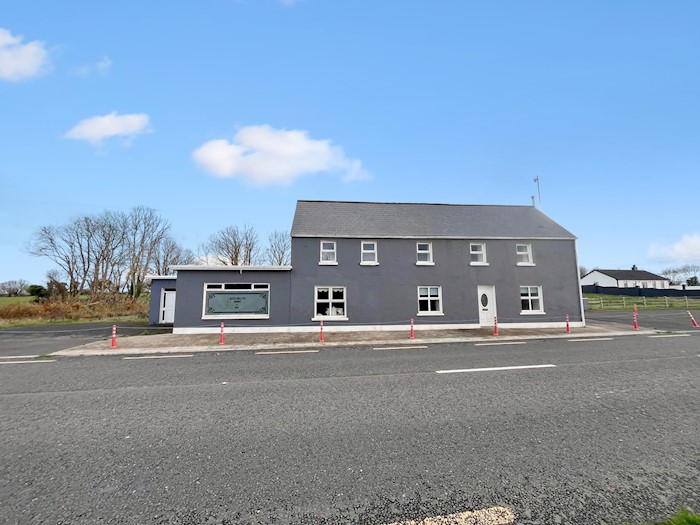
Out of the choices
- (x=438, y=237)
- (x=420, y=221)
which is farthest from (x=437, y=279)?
(x=420, y=221)

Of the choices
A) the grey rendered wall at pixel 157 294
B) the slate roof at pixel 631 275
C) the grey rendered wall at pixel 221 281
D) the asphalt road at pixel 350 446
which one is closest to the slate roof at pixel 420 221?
the grey rendered wall at pixel 221 281

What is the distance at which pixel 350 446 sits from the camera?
156 inches

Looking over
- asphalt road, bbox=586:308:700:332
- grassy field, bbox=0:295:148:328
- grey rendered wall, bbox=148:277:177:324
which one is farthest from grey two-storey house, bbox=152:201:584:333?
grassy field, bbox=0:295:148:328

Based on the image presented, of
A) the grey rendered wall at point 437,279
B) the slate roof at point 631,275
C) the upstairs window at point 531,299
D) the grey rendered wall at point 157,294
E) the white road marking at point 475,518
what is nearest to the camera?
the white road marking at point 475,518

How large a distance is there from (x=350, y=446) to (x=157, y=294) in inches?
962

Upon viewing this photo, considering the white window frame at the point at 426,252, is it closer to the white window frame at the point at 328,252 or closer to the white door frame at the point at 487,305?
the white door frame at the point at 487,305

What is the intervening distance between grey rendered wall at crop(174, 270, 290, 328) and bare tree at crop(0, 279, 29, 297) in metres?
69.1

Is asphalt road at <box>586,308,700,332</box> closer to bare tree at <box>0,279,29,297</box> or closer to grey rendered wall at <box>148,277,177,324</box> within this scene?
grey rendered wall at <box>148,277,177,324</box>

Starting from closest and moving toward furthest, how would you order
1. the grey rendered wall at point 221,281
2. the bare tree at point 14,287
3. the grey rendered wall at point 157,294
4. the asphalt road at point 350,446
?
1. the asphalt road at point 350,446
2. the grey rendered wall at point 221,281
3. the grey rendered wall at point 157,294
4. the bare tree at point 14,287

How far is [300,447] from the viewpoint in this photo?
3971 mm

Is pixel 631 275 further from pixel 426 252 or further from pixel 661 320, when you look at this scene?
pixel 426 252

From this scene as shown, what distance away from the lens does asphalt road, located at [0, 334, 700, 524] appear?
9.28 ft

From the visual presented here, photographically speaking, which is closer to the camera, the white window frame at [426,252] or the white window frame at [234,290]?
the white window frame at [234,290]

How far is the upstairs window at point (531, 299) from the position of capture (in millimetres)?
19859
